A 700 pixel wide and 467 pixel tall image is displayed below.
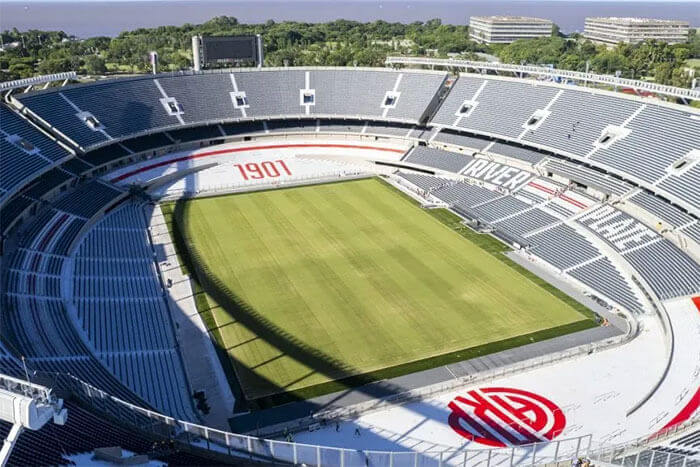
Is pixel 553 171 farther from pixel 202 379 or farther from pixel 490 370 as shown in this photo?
pixel 202 379

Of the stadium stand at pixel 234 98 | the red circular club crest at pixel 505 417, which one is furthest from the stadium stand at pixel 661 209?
the stadium stand at pixel 234 98

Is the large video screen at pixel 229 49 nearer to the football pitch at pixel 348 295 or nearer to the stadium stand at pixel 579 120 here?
the football pitch at pixel 348 295

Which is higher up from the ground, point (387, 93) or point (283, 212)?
point (387, 93)

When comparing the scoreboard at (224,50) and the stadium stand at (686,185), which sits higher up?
the scoreboard at (224,50)

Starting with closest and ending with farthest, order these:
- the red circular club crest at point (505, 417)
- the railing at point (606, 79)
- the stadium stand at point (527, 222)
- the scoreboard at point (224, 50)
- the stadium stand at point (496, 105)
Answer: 1. the red circular club crest at point (505, 417)
2. the stadium stand at point (527, 222)
3. the railing at point (606, 79)
4. the stadium stand at point (496, 105)
5. the scoreboard at point (224, 50)

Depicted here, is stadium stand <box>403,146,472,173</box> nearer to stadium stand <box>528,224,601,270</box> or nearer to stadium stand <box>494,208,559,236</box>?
stadium stand <box>494,208,559,236</box>

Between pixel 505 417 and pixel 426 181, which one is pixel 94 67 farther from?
pixel 505 417

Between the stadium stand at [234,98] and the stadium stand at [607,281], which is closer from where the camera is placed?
the stadium stand at [607,281]

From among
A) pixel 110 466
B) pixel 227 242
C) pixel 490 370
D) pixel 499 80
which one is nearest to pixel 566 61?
pixel 499 80
